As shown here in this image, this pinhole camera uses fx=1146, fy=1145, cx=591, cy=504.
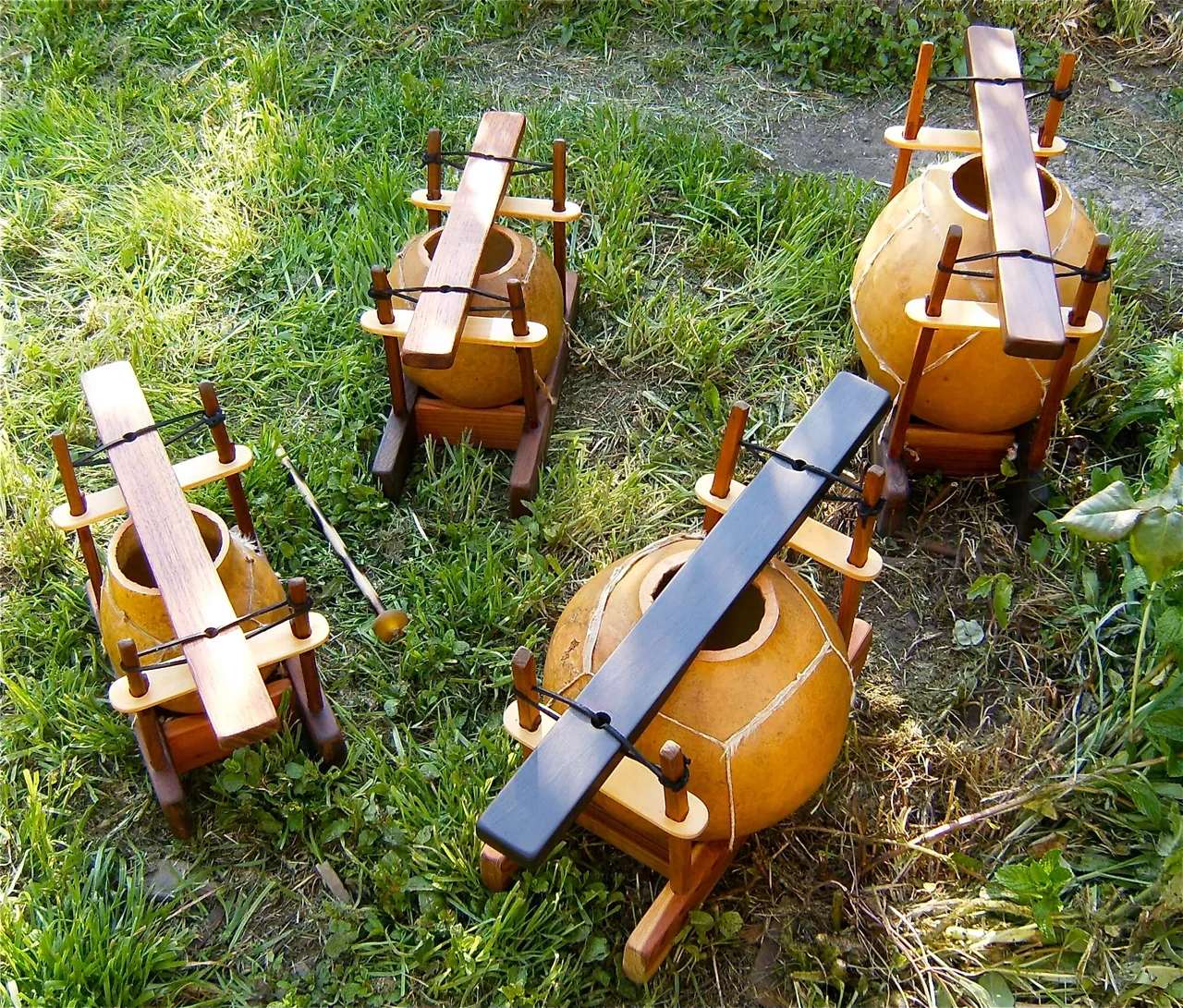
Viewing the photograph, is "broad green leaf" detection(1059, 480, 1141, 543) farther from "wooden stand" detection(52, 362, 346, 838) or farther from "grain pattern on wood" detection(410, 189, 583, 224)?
"grain pattern on wood" detection(410, 189, 583, 224)

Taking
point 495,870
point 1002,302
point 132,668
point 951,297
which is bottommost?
point 495,870

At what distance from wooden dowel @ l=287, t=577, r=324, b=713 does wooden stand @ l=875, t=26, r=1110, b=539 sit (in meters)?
1.55

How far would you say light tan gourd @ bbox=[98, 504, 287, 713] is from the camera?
2516mm

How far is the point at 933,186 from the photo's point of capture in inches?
128

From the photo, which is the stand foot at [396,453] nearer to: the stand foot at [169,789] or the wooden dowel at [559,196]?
the wooden dowel at [559,196]

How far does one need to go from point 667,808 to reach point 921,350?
59.3 inches

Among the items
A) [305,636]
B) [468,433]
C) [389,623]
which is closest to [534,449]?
[468,433]

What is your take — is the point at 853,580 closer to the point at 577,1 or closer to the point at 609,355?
the point at 609,355

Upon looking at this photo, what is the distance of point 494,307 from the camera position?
3184mm

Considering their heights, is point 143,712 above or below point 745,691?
below

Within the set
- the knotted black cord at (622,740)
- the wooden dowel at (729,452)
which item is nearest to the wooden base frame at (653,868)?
the knotted black cord at (622,740)

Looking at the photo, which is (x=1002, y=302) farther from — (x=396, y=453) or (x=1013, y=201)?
(x=396, y=453)

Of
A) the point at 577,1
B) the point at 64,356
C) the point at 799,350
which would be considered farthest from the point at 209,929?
the point at 577,1

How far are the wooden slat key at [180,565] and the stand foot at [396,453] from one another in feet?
2.62
